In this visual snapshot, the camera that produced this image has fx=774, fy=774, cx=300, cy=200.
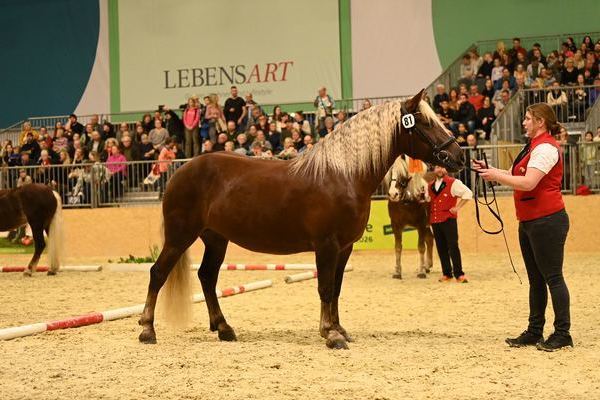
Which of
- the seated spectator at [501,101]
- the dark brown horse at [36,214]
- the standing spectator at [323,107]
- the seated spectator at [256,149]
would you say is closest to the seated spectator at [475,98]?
the seated spectator at [501,101]

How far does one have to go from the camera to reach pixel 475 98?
19.4 m

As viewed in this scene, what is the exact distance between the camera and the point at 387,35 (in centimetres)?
2359

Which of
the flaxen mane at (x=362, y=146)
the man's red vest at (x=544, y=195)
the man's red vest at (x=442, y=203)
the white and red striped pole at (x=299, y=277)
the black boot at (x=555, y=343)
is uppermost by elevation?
the flaxen mane at (x=362, y=146)

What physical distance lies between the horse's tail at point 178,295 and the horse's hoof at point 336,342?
1483 mm

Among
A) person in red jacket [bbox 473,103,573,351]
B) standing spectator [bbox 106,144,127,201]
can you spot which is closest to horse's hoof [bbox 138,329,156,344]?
person in red jacket [bbox 473,103,573,351]

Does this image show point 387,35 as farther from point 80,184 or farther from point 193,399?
point 193,399

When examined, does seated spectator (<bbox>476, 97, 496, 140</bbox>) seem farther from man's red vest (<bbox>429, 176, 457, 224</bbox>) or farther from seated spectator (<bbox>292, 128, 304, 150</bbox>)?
man's red vest (<bbox>429, 176, 457, 224</bbox>)

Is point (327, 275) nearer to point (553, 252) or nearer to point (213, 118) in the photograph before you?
point (553, 252)

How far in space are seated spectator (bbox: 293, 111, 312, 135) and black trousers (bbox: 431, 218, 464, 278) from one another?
27.2ft

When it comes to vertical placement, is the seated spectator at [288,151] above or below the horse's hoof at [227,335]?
above

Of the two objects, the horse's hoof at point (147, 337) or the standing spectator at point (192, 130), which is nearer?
the horse's hoof at point (147, 337)

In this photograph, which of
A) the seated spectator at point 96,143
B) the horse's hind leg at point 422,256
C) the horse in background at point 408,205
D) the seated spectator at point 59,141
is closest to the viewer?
the horse in background at point 408,205

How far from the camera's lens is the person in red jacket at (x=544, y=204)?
6.03 m

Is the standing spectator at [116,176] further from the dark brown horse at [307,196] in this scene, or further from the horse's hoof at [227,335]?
the horse's hoof at [227,335]
